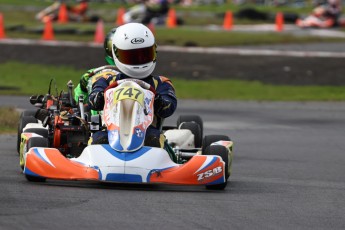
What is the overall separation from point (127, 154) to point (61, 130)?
1569 millimetres

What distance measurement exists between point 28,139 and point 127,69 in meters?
1.02

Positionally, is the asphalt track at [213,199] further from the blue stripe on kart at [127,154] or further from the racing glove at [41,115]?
the racing glove at [41,115]

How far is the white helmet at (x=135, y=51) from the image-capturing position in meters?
9.80

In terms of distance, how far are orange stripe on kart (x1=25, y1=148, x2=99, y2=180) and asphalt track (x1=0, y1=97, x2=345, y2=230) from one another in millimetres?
90

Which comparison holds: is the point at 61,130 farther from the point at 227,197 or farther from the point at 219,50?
the point at 219,50

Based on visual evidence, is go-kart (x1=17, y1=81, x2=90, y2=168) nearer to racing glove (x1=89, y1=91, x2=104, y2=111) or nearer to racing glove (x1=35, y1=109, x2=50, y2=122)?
racing glove (x1=35, y1=109, x2=50, y2=122)

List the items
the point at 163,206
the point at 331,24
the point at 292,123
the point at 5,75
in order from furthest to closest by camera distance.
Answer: the point at 331,24 < the point at 5,75 < the point at 292,123 < the point at 163,206

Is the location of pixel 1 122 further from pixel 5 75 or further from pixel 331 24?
pixel 331 24

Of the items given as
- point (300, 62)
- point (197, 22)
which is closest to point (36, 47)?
point (300, 62)

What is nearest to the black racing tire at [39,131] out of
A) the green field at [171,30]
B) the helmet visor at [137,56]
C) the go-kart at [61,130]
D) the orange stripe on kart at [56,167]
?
the go-kart at [61,130]

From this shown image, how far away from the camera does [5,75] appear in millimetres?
24078

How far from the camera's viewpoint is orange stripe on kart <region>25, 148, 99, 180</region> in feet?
29.2

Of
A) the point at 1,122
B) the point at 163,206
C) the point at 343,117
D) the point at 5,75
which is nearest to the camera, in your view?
the point at 163,206

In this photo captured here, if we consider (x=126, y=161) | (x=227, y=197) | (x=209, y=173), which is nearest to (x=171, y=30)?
(x=209, y=173)
